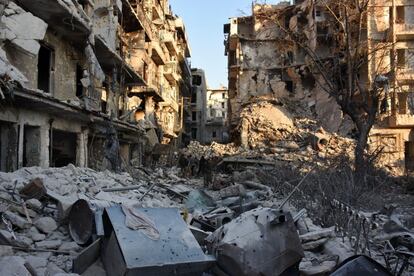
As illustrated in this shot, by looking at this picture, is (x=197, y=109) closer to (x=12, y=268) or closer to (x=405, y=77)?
(x=405, y=77)

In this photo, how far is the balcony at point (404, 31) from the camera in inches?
1214

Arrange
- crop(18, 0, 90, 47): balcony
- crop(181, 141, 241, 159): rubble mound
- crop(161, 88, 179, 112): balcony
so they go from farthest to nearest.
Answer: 1. crop(161, 88, 179, 112): balcony
2. crop(181, 141, 241, 159): rubble mound
3. crop(18, 0, 90, 47): balcony

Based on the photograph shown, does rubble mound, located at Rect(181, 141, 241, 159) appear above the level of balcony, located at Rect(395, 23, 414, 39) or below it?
below

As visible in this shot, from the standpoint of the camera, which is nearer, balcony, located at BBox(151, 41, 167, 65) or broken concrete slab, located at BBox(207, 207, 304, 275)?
broken concrete slab, located at BBox(207, 207, 304, 275)

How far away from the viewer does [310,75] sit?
38469 millimetres

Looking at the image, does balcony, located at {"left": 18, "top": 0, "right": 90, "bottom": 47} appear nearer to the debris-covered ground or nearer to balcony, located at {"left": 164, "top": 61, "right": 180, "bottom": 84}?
the debris-covered ground

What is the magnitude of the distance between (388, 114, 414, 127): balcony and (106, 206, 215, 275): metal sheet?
28163 mm

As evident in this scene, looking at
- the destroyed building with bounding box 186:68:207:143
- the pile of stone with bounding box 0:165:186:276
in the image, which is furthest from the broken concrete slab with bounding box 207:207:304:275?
the destroyed building with bounding box 186:68:207:143

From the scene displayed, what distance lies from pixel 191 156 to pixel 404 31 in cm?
1902

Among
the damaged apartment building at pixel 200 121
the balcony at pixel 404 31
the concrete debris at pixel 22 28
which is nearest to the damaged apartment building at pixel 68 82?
the concrete debris at pixel 22 28

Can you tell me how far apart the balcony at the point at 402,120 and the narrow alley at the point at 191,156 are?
5.7 inches

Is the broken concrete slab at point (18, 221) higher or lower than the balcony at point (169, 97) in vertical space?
lower

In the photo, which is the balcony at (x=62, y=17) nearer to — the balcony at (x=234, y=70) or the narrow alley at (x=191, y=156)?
the narrow alley at (x=191, y=156)

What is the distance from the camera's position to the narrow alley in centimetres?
482
